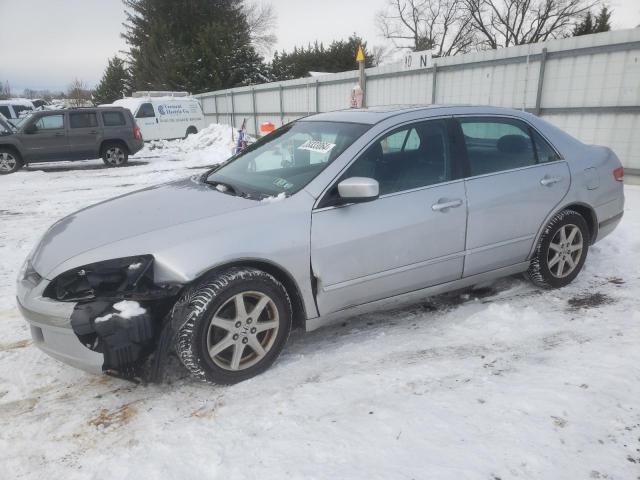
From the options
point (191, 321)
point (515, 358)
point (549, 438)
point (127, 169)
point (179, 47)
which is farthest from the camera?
point (179, 47)

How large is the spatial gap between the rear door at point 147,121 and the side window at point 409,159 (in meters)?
16.6

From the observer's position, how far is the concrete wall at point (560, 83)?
7785 mm

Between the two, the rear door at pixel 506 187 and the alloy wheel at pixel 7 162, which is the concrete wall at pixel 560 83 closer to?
the rear door at pixel 506 187

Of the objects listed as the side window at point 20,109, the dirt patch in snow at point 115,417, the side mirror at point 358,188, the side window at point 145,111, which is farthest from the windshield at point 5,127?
the side mirror at point 358,188

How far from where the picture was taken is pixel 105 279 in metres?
2.55

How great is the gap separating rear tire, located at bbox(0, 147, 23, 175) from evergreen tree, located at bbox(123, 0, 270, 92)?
22.6 meters

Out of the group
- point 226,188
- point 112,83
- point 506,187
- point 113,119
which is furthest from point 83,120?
point 112,83

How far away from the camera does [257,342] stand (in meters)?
2.81

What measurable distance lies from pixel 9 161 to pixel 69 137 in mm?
1599

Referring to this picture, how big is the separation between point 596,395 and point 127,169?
13.0m

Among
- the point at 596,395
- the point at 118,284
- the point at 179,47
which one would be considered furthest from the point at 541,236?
the point at 179,47

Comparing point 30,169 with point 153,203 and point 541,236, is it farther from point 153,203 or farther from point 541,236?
point 541,236

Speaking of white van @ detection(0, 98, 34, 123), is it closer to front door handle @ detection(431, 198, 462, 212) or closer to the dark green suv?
the dark green suv

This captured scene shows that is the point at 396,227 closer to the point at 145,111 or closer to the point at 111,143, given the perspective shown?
the point at 111,143
